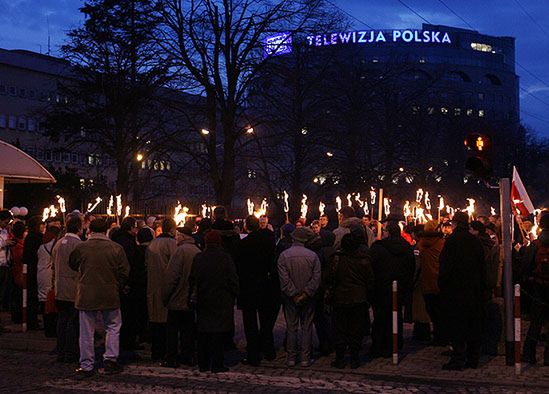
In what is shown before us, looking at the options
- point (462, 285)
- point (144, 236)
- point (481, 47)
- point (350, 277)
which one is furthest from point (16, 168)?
point (481, 47)

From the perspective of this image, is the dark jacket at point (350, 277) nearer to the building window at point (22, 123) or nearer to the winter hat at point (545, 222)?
the winter hat at point (545, 222)

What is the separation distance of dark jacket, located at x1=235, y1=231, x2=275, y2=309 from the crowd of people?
14 millimetres

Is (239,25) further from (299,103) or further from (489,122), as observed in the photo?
(489,122)

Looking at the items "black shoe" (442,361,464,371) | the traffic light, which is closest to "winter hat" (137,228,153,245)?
"black shoe" (442,361,464,371)

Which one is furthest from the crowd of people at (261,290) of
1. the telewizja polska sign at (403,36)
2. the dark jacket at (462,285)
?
the telewizja polska sign at (403,36)

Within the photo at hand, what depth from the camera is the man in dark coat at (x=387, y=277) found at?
39.7 ft

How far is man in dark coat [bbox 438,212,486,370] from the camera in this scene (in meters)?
11.4

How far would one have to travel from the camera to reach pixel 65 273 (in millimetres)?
11906

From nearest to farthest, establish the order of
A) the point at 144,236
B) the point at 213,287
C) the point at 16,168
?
the point at 213,287 < the point at 144,236 < the point at 16,168

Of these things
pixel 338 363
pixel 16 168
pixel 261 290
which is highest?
pixel 16 168

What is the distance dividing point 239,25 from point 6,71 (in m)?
48.3

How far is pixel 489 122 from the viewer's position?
71812 mm

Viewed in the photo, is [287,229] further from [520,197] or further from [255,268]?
[520,197]

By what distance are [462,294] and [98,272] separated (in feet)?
15.8
